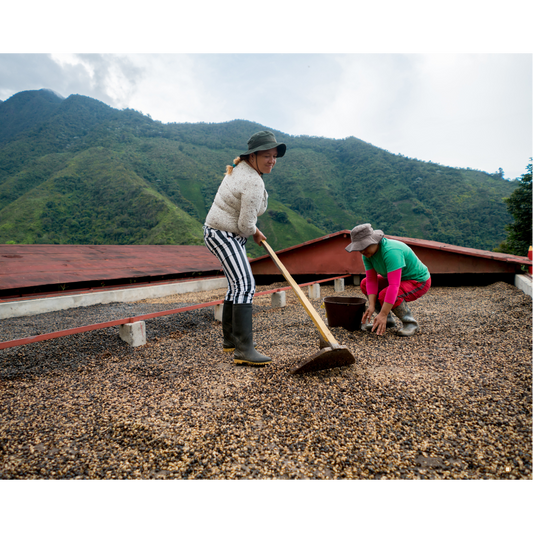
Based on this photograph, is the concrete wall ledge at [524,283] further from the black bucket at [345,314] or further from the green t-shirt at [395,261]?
the black bucket at [345,314]

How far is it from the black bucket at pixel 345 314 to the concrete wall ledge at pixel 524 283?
296cm

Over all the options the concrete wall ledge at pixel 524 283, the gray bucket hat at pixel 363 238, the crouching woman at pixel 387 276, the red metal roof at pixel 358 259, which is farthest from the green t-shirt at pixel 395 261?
the red metal roof at pixel 358 259

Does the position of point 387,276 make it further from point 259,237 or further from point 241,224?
point 241,224

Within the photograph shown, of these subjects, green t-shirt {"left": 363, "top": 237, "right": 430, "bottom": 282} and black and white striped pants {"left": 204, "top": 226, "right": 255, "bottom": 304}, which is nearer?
black and white striped pants {"left": 204, "top": 226, "right": 255, "bottom": 304}

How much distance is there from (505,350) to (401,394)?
4.16ft

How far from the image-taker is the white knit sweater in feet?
7.88

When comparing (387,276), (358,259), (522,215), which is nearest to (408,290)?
(387,276)

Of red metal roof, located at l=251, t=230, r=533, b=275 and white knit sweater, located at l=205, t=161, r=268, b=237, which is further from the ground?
white knit sweater, located at l=205, t=161, r=268, b=237

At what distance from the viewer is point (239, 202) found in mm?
2471

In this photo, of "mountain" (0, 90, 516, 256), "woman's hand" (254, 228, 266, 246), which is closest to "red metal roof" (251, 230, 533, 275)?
"woman's hand" (254, 228, 266, 246)

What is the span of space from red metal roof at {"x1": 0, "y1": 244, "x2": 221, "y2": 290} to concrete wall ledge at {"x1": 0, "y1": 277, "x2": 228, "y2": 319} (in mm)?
657

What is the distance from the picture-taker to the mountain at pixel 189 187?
39.5 meters

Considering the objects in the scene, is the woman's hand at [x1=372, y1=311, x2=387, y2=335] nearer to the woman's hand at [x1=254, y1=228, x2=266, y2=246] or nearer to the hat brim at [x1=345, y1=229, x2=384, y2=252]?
the hat brim at [x1=345, y1=229, x2=384, y2=252]

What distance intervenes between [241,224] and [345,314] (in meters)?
1.61
